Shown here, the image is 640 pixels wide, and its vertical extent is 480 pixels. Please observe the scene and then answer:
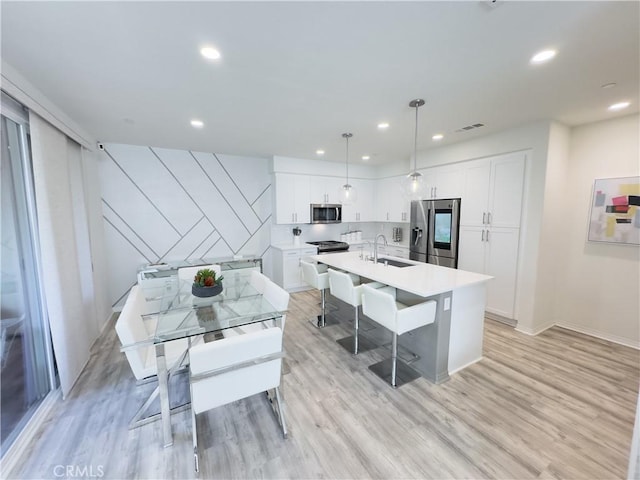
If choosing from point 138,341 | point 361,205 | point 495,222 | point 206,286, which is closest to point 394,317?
point 206,286

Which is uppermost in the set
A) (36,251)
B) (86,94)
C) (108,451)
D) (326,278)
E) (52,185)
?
(86,94)

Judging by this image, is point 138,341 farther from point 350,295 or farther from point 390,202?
point 390,202

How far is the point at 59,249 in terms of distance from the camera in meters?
2.22

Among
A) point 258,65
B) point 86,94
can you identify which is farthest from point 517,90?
point 86,94

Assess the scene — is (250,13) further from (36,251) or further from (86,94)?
(36,251)

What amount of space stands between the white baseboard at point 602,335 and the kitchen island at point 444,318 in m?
1.79

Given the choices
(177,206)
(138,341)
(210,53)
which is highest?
(210,53)

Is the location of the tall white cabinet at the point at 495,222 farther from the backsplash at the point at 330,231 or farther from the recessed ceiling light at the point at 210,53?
the recessed ceiling light at the point at 210,53

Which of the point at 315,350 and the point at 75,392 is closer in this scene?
the point at 75,392

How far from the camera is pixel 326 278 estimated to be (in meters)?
3.33

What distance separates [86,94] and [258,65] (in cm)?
164

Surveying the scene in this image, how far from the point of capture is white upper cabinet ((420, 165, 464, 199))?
397 centimetres

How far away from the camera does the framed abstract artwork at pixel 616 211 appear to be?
287cm

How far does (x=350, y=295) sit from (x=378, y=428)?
1169 millimetres
